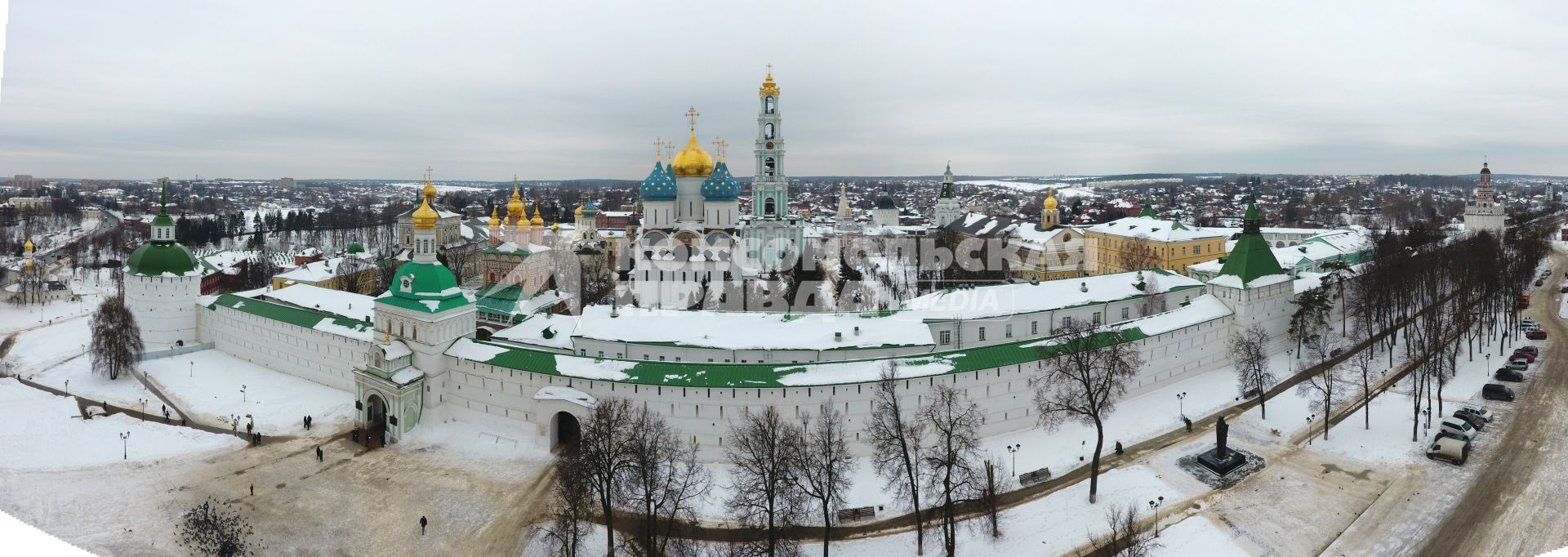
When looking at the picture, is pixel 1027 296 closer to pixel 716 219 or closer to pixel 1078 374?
pixel 1078 374

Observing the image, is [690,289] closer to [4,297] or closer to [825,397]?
[825,397]

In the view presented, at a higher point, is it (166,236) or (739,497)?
(166,236)

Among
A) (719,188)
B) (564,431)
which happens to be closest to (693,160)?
(719,188)

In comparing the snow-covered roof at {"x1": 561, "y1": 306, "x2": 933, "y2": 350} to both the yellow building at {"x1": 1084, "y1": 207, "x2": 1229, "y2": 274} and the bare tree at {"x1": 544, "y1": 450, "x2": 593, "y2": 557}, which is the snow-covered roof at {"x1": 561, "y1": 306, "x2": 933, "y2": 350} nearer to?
the bare tree at {"x1": 544, "y1": 450, "x2": 593, "y2": 557}

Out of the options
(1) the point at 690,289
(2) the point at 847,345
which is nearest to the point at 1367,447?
(2) the point at 847,345

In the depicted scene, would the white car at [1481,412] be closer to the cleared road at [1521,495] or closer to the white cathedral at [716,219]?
the cleared road at [1521,495]

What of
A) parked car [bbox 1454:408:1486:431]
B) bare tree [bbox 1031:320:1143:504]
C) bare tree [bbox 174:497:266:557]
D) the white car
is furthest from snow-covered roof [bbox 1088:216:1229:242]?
bare tree [bbox 174:497:266:557]
